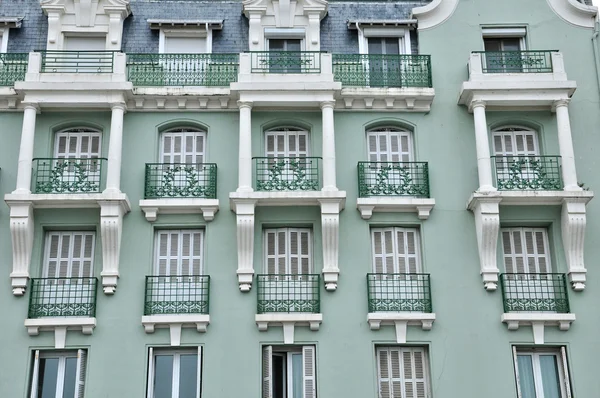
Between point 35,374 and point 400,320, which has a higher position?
point 400,320

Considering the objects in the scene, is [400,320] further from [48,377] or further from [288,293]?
[48,377]

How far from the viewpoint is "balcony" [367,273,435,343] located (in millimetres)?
22997

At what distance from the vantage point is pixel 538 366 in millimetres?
23172

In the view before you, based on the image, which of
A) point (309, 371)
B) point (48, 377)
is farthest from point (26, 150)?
point (309, 371)

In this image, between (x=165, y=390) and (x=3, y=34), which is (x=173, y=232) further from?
(x=3, y=34)

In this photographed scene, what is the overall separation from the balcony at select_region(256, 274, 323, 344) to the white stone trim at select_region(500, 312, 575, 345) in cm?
473

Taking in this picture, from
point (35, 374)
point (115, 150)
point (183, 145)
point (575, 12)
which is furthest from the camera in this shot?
point (575, 12)

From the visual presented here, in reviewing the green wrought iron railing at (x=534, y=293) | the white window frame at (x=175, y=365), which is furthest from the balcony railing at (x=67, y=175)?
the green wrought iron railing at (x=534, y=293)

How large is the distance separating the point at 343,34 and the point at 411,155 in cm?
Answer: 427

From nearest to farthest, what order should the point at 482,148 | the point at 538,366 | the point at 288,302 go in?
the point at 538,366 < the point at 288,302 < the point at 482,148

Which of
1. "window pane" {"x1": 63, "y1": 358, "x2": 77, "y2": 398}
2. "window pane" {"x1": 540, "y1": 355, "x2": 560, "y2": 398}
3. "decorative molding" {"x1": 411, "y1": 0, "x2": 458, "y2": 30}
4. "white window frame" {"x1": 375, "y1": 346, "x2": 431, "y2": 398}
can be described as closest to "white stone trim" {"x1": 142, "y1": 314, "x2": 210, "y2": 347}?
"window pane" {"x1": 63, "y1": 358, "x2": 77, "y2": 398}

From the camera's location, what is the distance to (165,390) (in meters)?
22.8

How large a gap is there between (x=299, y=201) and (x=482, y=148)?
16.4 ft

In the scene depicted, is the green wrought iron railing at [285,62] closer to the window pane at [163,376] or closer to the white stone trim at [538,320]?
the window pane at [163,376]
